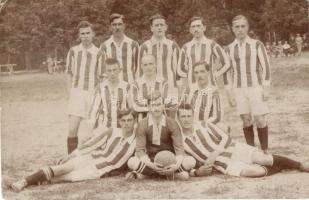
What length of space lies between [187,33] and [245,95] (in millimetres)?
644

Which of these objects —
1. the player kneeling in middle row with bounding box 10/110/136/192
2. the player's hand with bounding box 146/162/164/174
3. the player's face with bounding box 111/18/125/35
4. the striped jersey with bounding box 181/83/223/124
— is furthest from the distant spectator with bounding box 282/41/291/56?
the player's hand with bounding box 146/162/164/174

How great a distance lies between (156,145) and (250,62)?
1012 mm

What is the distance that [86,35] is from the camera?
4.16 metres

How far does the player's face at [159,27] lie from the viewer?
4.07m

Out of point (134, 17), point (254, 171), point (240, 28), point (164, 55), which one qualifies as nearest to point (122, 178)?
point (254, 171)

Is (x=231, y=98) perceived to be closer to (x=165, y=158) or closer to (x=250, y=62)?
(x=250, y=62)

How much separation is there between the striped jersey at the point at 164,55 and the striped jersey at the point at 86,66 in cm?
33

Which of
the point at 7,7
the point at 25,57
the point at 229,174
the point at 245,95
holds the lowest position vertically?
the point at 229,174

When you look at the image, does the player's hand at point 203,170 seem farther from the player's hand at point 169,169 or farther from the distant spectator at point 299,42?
the distant spectator at point 299,42

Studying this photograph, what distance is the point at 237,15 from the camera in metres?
4.12

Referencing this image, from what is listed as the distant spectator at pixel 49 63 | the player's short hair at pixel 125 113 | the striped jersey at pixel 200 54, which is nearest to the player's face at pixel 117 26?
the striped jersey at pixel 200 54

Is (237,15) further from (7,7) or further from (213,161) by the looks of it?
(7,7)

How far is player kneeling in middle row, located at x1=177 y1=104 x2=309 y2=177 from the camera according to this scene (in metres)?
3.59

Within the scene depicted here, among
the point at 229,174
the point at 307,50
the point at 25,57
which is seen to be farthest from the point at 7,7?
the point at 307,50
